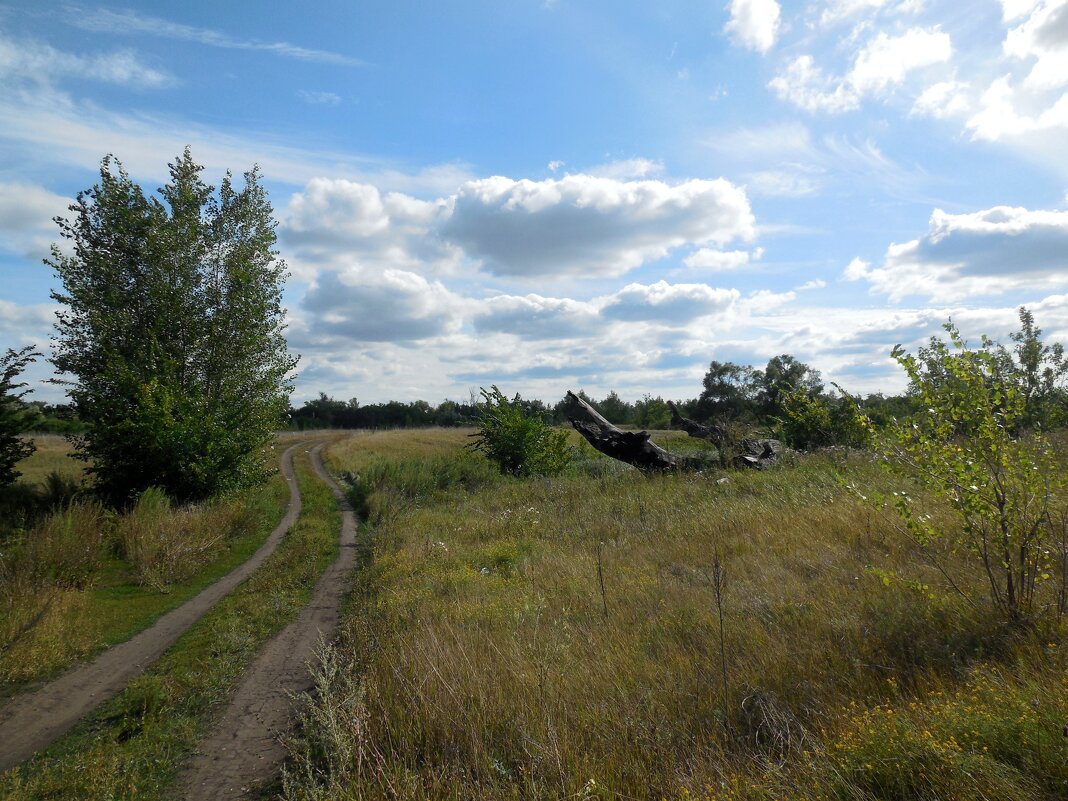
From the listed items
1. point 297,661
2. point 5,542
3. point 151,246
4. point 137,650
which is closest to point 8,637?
point 137,650

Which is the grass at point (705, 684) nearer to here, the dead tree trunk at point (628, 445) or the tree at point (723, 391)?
the dead tree trunk at point (628, 445)

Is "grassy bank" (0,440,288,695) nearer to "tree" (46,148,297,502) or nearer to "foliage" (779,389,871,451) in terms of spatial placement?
"tree" (46,148,297,502)

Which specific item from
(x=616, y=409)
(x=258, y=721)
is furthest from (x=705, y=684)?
(x=616, y=409)

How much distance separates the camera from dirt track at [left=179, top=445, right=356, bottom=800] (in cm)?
480

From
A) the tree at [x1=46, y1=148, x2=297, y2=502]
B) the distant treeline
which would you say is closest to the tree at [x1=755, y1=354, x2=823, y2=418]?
the distant treeline

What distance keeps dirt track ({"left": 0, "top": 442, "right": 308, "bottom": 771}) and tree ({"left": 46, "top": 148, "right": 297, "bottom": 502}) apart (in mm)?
7478

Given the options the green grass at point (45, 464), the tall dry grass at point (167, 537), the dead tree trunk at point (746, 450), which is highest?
the dead tree trunk at point (746, 450)

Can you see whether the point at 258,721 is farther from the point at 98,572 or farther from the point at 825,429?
the point at 825,429

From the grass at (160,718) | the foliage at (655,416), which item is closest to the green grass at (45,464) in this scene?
the grass at (160,718)

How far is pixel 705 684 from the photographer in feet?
14.3

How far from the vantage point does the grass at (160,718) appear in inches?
185

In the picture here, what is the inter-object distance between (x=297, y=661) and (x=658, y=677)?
4.86m

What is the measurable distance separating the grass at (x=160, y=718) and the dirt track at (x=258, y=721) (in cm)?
17

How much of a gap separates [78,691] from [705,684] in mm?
6831
